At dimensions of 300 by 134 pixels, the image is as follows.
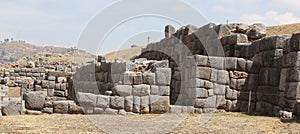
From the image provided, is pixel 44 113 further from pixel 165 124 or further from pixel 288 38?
pixel 288 38

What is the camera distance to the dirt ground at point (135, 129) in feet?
29.7

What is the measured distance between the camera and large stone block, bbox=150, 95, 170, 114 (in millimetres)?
12500

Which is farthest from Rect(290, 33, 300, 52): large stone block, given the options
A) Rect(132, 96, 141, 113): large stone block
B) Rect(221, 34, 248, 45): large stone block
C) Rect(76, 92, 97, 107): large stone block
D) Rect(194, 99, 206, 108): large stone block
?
Rect(76, 92, 97, 107): large stone block

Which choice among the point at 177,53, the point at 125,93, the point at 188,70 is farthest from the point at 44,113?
the point at 177,53

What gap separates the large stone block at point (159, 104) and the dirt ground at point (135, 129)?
0.64 m

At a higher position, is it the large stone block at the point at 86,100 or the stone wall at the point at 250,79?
the stone wall at the point at 250,79

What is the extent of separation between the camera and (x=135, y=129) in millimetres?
9312

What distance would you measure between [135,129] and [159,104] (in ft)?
10.8

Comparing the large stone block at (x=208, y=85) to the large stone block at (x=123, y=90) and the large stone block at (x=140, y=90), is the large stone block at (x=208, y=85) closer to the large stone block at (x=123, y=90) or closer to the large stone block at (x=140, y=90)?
the large stone block at (x=140, y=90)

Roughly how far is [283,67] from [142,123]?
5647 mm

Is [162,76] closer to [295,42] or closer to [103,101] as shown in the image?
[103,101]

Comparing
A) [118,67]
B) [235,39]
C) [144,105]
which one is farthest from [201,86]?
[235,39]

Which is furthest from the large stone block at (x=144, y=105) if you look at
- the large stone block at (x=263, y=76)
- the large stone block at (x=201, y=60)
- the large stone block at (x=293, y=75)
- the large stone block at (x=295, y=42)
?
the large stone block at (x=295, y=42)

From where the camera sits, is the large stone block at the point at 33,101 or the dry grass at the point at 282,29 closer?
the large stone block at the point at 33,101
